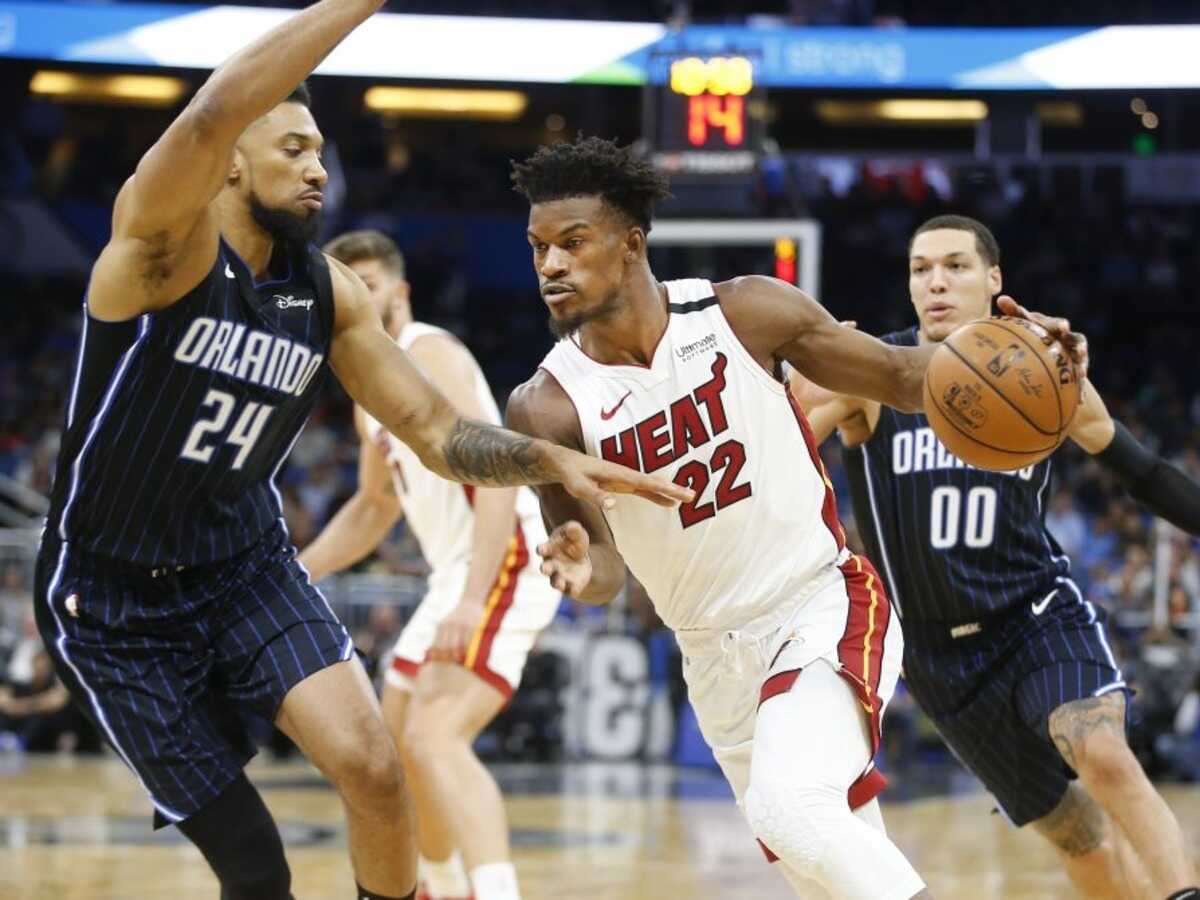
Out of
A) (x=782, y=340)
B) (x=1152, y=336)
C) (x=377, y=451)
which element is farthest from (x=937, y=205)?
(x=782, y=340)

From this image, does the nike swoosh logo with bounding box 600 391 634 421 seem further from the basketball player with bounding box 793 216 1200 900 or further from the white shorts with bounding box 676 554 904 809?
the basketball player with bounding box 793 216 1200 900

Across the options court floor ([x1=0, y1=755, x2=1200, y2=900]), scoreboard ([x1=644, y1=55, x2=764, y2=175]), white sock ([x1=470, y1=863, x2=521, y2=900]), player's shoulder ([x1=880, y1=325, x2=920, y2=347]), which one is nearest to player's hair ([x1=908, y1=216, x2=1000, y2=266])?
player's shoulder ([x1=880, y1=325, x2=920, y2=347])

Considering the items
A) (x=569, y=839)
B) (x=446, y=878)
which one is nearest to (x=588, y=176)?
(x=446, y=878)

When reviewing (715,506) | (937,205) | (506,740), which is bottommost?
(506,740)

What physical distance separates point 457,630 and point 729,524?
5.68 ft

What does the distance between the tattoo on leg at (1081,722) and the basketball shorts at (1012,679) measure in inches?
4.1

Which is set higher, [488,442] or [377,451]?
[488,442]

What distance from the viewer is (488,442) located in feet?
14.6

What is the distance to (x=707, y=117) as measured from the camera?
13656 mm

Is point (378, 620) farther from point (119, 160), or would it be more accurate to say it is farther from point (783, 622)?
point (119, 160)

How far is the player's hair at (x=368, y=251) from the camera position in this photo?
6602 millimetres

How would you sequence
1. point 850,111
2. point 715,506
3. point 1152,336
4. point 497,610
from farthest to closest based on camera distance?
point 850,111, point 1152,336, point 497,610, point 715,506

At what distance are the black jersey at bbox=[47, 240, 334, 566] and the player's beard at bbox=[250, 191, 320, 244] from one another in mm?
64

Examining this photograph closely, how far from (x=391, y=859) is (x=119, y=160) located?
69.6 ft
